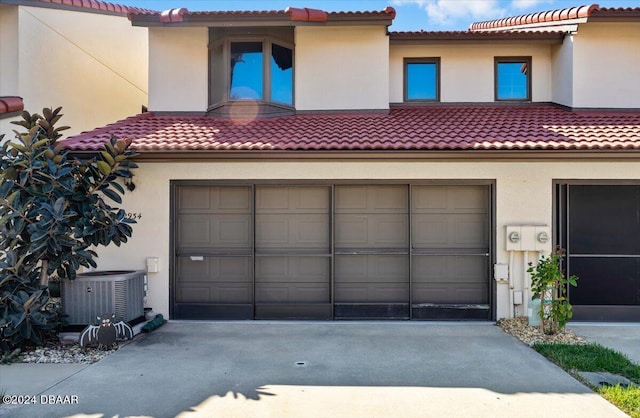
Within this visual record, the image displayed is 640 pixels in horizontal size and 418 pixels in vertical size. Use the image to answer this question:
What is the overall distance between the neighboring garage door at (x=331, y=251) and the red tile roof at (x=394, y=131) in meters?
0.89

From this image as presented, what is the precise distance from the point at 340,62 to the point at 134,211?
18.0 ft

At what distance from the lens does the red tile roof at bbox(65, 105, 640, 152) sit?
296 inches

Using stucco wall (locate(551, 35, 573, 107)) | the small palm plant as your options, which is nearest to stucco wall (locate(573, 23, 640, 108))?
stucco wall (locate(551, 35, 573, 107))

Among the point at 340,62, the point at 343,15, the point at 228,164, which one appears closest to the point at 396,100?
the point at 340,62

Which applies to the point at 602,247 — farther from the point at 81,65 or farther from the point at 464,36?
the point at 81,65

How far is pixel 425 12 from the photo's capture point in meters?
14.5

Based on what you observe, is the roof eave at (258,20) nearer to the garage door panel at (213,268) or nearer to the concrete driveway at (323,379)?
the garage door panel at (213,268)

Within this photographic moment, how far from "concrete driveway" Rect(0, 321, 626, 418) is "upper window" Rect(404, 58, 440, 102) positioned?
19.2ft

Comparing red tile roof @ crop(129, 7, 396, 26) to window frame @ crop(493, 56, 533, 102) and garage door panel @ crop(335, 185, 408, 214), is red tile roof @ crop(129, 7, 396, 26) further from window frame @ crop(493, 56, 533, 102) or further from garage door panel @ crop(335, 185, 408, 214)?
garage door panel @ crop(335, 185, 408, 214)

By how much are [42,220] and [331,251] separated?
4624mm

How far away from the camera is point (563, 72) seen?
392 inches

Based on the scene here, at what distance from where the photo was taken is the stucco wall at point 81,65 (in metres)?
10.1

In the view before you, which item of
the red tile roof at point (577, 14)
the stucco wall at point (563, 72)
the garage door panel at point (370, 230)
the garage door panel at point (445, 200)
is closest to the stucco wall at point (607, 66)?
the stucco wall at point (563, 72)

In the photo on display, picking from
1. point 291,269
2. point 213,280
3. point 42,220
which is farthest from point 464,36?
point 42,220
